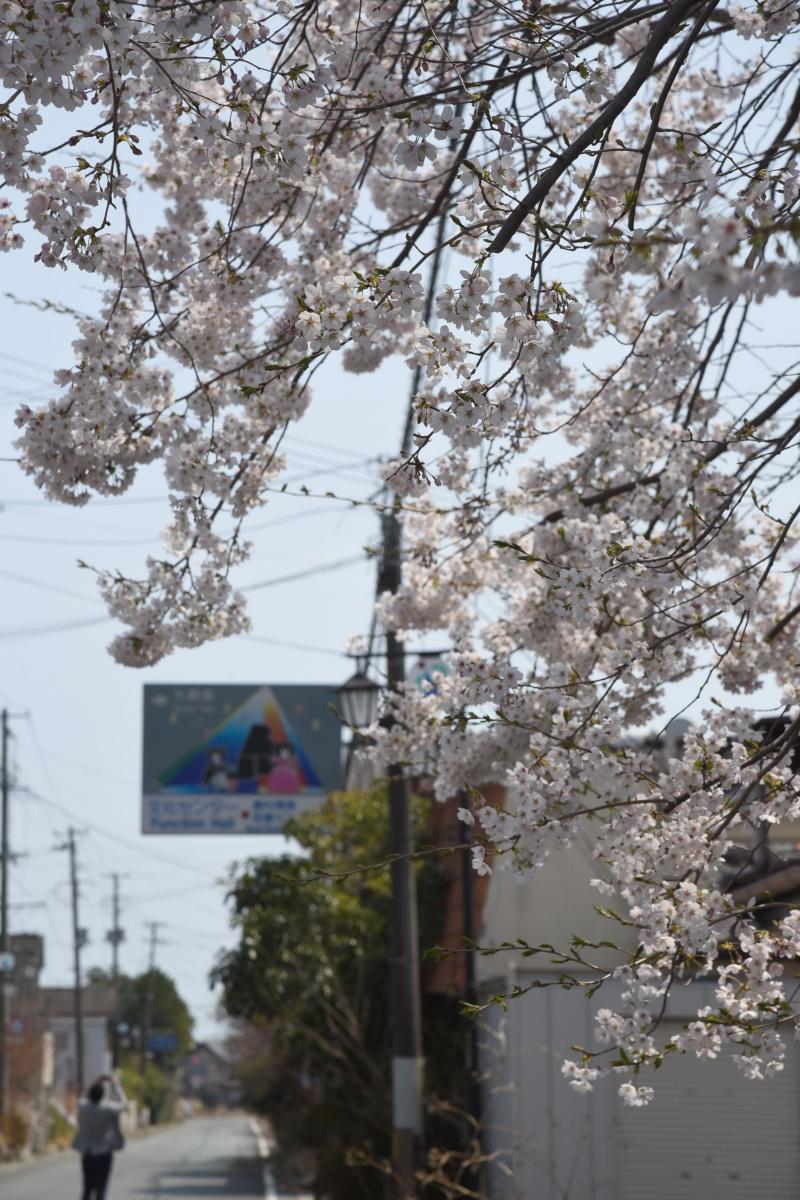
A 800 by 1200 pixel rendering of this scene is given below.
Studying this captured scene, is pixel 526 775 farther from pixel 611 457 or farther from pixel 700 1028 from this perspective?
pixel 611 457

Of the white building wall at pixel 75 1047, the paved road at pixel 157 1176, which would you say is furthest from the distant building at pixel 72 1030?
the paved road at pixel 157 1176

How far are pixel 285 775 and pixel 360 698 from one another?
12.1m

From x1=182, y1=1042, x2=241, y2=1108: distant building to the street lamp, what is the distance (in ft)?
440

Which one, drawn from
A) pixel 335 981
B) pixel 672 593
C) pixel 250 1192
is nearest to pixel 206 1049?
pixel 250 1192

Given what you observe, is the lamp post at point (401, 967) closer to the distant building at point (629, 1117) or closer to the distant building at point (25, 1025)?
the distant building at point (629, 1117)

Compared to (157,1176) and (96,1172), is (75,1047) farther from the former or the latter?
(96,1172)

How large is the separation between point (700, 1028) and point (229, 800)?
18238 mm

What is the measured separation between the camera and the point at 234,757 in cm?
2267

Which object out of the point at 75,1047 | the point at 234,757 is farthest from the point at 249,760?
the point at 75,1047

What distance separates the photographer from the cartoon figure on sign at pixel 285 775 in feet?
74.4

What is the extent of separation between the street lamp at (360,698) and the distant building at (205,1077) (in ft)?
440

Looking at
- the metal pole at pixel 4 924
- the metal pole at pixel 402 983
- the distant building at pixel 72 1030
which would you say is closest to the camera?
the metal pole at pixel 402 983

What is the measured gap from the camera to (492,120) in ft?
14.0

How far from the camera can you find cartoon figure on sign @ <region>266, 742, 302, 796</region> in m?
22.7
